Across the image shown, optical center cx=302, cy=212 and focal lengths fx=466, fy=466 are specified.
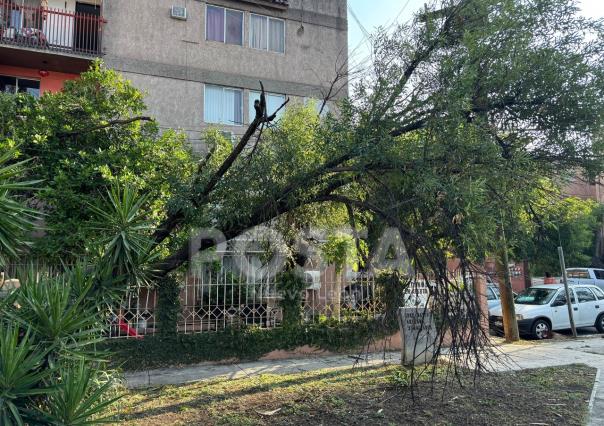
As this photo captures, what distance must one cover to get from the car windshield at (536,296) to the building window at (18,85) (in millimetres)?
16254

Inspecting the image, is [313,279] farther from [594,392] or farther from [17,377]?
[17,377]

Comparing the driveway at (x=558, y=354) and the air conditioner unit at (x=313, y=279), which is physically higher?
the air conditioner unit at (x=313, y=279)

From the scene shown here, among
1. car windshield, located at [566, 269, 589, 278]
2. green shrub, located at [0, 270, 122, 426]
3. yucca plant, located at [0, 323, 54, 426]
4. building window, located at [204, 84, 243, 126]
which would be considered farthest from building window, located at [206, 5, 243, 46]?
car windshield, located at [566, 269, 589, 278]

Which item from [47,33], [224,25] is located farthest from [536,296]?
[47,33]

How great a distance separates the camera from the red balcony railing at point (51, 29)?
1317 centimetres

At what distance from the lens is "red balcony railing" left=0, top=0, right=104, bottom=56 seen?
13.2 meters

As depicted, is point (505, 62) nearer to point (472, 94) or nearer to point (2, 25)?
point (472, 94)

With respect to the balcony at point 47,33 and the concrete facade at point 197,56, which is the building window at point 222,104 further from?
the balcony at point 47,33

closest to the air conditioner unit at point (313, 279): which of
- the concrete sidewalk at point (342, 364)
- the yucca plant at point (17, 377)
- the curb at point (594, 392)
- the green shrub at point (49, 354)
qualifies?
the concrete sidewalk at point (342, 364)

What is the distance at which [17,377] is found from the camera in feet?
10.3

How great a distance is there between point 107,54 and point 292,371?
34.9 ft

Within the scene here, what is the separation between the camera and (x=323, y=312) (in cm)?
1035

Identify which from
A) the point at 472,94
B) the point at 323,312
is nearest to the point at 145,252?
the point at 472,94

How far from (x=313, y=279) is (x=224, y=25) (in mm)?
9356
